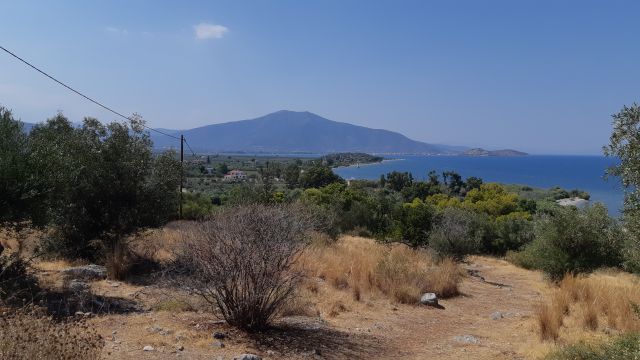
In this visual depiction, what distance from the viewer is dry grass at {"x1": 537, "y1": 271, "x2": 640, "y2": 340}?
29.8 feet

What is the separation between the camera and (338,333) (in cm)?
838

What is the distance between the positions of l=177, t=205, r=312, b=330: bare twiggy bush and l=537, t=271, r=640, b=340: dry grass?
4828mm

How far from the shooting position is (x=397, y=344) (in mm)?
8242

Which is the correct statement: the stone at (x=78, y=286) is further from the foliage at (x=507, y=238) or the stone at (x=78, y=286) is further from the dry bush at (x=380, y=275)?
the foliage at (x=507, y=238)

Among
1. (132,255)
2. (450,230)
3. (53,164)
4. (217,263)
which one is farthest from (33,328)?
(450,230)

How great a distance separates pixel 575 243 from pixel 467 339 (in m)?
9.26

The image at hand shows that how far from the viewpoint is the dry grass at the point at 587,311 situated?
9070 mm

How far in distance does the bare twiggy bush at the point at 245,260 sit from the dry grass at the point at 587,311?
483 centimetres

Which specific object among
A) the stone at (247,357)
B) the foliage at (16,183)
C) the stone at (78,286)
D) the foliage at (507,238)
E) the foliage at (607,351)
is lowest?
the foliage at (507,238)

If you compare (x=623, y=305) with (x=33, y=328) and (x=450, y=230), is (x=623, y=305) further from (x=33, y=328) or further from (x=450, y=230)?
(x=33, y=328)

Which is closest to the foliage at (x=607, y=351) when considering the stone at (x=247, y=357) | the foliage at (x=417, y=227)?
the stone at (x=247, y=357)

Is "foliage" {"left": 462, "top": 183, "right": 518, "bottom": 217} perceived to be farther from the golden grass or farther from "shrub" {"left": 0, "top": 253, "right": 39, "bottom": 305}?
"shrub" {"left": 0, "top": 253, "right": 39, "bottom": 305}

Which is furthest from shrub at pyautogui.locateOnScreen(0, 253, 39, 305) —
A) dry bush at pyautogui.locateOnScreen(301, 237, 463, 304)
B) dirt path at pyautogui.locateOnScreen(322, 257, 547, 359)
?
dry bush at pyautogui.locateOnScreen(301, 237, 463, 304)

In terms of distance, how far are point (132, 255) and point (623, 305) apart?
37.7 feet
